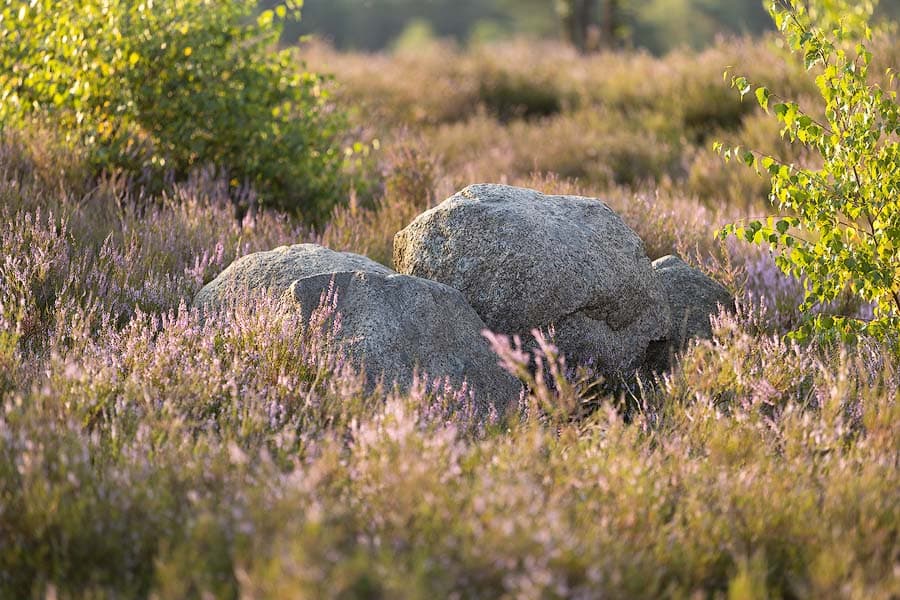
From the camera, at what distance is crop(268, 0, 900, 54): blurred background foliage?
24203 millimetres

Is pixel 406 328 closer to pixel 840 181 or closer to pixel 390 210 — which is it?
pixel 840 181

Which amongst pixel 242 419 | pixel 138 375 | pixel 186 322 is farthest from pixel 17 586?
pixel 186 322

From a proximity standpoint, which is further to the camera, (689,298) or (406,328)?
(689,298)

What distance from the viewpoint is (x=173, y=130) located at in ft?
20.4

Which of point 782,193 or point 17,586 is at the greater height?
point 782,193

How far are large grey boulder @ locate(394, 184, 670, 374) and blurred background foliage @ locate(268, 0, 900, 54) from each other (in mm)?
7477

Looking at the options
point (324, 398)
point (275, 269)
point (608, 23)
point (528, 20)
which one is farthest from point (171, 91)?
point (528, 20)

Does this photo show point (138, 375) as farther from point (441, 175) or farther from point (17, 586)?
point (441, 175)

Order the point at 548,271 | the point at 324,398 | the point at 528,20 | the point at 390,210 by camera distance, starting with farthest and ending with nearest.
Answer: the point at 528,20 < the point at 390,210 < the point at 548,271 < the point at 324,398

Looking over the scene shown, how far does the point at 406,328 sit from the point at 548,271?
74cm

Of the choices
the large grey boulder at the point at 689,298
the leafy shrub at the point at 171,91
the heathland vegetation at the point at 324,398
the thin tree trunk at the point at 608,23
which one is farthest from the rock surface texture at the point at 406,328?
the thin tree trunk at the point at 608,23

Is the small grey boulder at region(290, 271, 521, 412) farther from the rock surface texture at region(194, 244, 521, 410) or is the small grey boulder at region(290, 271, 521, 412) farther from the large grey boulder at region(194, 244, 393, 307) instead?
the large grey boulder at region(194, 244, 393, 307)

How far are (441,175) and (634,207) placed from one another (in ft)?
6.08

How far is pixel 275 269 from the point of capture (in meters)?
4.16
